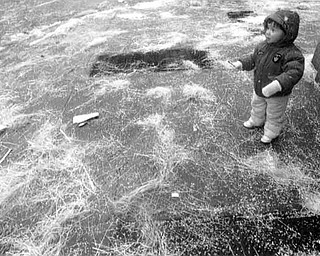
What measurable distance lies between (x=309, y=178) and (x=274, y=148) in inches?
15.0

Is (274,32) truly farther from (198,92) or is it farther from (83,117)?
(83,117)

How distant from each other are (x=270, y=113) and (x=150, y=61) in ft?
6.86

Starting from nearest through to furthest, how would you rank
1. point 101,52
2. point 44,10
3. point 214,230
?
point 214,230 < point 101,52 < point 44,10

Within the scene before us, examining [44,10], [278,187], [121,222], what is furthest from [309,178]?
[44,10]

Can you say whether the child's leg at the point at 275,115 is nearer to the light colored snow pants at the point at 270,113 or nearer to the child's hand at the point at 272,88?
the light colored snow pants at the point at 270,113

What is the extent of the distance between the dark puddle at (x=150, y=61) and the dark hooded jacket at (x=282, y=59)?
4.90 ft

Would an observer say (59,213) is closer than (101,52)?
Yes

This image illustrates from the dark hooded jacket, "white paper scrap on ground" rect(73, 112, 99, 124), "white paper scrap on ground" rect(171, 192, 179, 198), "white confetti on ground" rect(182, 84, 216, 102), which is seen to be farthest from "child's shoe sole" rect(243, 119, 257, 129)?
"white paper scrap on ground" rect(73, 112, 99, 124)

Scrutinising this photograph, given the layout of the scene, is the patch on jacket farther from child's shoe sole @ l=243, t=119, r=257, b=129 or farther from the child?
child's shoe sole @ l=243, t=119, r=257, b=129

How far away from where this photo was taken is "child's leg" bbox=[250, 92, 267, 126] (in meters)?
2.38

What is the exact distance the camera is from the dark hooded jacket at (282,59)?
1.88 metres

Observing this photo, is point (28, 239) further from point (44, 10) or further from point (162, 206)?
point (44, 10)

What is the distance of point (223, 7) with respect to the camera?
5.69 m

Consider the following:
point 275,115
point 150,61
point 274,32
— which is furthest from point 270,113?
point 150,61
